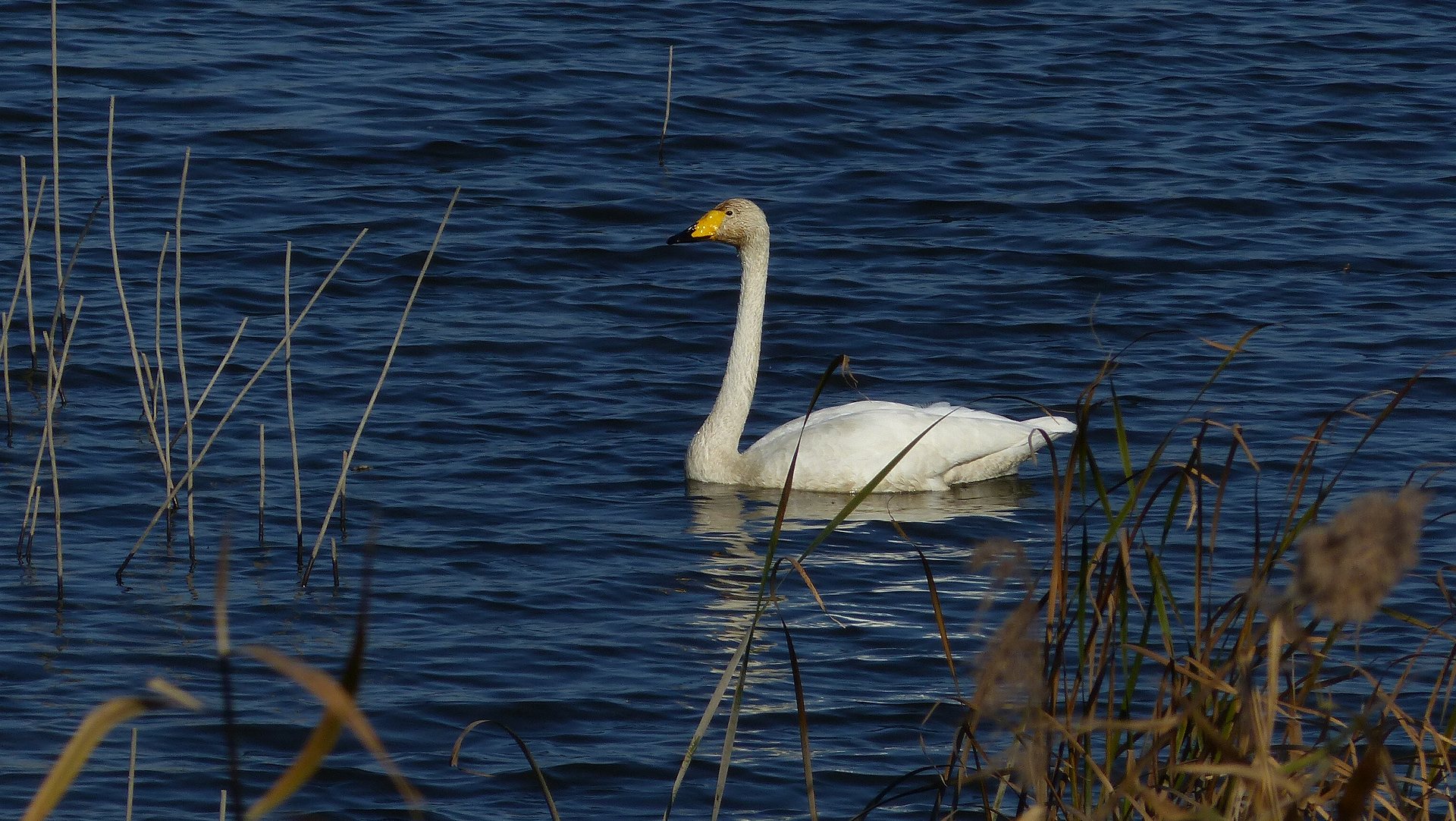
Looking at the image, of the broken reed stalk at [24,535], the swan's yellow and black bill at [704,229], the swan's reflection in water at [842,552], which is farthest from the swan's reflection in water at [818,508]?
the broken reed stalk at [24,535]

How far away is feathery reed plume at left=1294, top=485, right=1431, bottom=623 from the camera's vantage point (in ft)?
6.43

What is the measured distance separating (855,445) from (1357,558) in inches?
248

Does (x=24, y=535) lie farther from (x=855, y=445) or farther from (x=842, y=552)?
(x=855, y=445)

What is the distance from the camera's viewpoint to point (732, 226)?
9234mm

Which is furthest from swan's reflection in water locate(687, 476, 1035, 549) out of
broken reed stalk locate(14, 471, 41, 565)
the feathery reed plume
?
the feathery reed plume

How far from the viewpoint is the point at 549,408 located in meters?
9.34

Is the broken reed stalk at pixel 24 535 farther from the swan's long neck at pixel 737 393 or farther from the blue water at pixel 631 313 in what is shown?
the swan's long neck at pixel 737 393

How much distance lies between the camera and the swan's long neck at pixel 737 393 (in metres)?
8.62

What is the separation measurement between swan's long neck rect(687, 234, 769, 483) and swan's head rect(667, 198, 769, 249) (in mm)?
34

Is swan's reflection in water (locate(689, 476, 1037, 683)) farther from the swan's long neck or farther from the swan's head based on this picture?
the swan's head

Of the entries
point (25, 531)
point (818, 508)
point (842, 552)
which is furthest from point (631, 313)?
point (25, 531)

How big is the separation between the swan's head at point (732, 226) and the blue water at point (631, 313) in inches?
35.3

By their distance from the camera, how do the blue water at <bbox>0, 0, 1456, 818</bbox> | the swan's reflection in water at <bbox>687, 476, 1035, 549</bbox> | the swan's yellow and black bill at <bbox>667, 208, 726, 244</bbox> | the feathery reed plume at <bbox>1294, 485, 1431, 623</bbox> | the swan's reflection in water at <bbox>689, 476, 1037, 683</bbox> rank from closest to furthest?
1. the feathery reed plume at <bbox>1294, 485, 1431, 623</bbox>
2. the blue water at <bbox>0, 0, 1456, 818</bbox>
3. the swan's reflection in water at <bbox>689, 476, 1037, 683</bbox>
4. the swan's reflection in water at <bbox>687, 476, 1035, 549</bbox>
5. the swan's yellow and black bill at <bbox>667, 208, 726, 244</bbox>

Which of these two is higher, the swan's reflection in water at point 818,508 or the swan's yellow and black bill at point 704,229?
the swan's yellow and black bill at point 704,229
